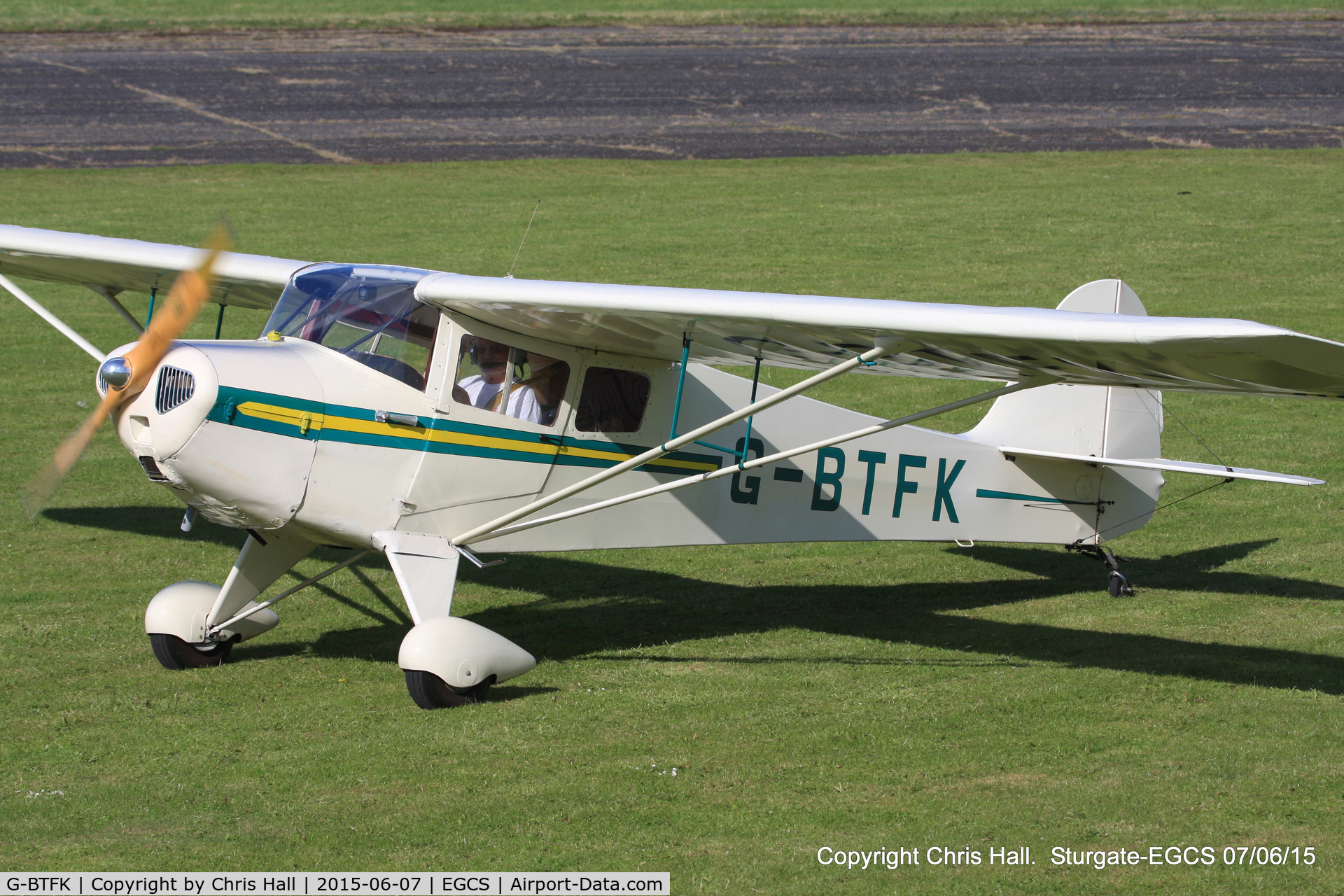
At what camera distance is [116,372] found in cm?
672

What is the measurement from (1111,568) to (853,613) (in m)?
2.18


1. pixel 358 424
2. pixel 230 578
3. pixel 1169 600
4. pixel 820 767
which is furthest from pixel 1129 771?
pixel 230 578

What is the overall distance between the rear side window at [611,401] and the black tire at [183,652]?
9.16 ft

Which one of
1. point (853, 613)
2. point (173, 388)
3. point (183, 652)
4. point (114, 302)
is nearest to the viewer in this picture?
point (173, 388)

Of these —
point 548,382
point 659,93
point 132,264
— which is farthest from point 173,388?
point 659,93

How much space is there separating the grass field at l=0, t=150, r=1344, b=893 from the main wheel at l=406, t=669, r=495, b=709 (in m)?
0.10

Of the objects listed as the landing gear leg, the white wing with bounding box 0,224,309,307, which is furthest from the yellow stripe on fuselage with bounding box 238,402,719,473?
the landing gear leg

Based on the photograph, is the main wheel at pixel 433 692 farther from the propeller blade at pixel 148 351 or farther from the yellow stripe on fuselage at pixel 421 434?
the propeller blade at pixel 148 351

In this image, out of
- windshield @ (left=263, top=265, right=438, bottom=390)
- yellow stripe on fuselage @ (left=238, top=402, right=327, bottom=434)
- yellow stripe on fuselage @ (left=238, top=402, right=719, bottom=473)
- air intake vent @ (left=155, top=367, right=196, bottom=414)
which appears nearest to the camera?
air intake vent @ (left=155, top=367, right=196, bottom=414)

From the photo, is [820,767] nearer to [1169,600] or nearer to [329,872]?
[329,872]

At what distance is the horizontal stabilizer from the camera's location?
28.0ft

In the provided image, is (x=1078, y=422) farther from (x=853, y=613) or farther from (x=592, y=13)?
(x=592, y=13)

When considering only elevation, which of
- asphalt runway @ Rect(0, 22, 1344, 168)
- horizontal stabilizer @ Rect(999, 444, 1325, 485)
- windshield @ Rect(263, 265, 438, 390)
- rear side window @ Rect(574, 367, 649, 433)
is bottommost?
horizontal stabilizer @ Rect(999, 444, 1325, 485)

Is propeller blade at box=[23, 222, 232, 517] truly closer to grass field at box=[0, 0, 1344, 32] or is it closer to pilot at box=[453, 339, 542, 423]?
pilot at box=[453, 339, 542, 423]
